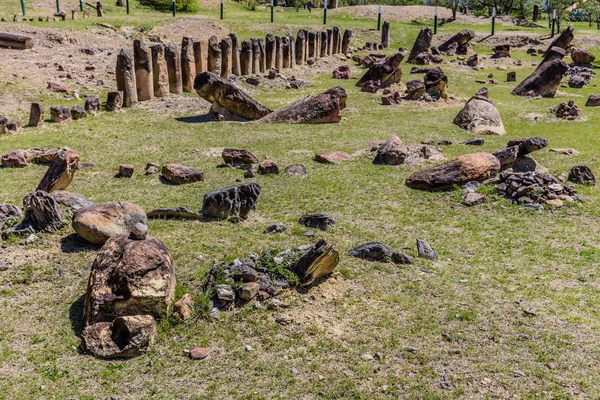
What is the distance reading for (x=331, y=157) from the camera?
15.9m

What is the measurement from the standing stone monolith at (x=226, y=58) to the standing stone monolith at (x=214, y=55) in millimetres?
484

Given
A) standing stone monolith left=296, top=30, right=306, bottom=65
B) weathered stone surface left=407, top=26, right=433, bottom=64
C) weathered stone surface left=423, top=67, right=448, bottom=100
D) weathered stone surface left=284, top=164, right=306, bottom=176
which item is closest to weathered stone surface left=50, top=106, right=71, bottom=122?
weathered stone surface left=284, top=164, right=306, bottom=176

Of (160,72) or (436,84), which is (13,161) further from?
(436,84)

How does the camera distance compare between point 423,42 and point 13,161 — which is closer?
point 13,161

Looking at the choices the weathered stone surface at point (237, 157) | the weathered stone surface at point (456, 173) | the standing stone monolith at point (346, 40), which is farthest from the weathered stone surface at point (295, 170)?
the standing stone monolith at point (346, 40)

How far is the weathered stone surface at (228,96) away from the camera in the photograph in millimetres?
20344

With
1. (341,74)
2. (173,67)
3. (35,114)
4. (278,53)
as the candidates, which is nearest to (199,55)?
(173,67)

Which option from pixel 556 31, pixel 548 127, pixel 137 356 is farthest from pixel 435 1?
pixel 137 356

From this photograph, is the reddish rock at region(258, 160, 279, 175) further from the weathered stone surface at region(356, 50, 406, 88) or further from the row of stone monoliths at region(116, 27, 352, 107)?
the weathered stone surface at region(356, 50, 406, 88)

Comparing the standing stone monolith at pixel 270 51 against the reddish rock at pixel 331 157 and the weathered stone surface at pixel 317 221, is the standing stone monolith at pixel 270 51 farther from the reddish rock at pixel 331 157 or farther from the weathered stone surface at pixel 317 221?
the weathered stone surface at pixel 317 221

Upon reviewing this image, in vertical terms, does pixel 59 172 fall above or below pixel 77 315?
above

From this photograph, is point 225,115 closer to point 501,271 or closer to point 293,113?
point 293,113

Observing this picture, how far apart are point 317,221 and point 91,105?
469 inches

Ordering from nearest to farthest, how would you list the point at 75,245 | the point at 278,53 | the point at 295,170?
the point at 75,245 → the point at 295,170 → the point at 278,53
